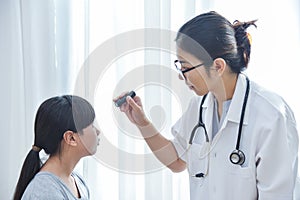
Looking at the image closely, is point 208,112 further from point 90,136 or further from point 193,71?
point 90,136

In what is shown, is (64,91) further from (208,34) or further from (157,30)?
(208,34)

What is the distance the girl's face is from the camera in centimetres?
143

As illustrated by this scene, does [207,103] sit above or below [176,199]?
above

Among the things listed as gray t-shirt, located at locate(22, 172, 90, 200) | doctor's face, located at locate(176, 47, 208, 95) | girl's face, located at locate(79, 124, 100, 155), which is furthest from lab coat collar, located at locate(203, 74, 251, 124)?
gray t-shirt, located at locate(22, 172, 90, 200)

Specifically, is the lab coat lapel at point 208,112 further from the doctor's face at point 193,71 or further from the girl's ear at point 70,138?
the girl's ear at point 70,138

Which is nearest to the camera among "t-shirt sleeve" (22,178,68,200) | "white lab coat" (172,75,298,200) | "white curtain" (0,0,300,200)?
"white lab coat" (172,75,298,200)

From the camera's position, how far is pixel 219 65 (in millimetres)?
1233

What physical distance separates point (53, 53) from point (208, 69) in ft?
2.98

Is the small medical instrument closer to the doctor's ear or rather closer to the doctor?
the doctor

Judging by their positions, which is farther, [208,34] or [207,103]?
[207,103]

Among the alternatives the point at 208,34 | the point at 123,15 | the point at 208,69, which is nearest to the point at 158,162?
the point at 208,69

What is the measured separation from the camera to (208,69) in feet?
4.09

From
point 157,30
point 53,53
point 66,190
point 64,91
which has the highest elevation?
point 157,30

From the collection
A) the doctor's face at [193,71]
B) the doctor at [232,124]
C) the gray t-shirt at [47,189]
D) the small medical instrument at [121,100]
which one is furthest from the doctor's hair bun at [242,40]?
the gray t-shirt at [47,189]
